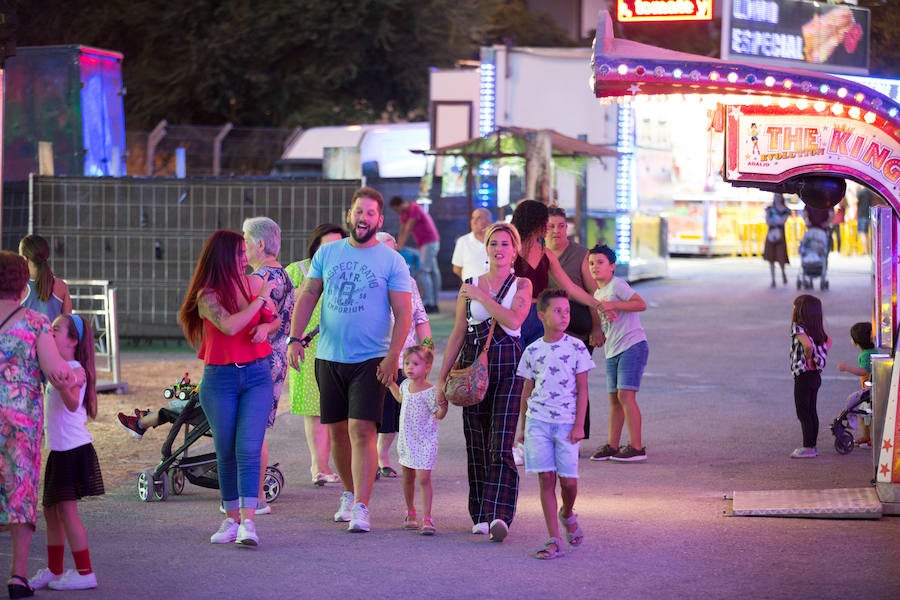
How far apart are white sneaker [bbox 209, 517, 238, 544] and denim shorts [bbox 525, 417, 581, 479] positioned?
5.25ft

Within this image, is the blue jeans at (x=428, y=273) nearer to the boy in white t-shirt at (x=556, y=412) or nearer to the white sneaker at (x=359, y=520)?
the white sneaker at (x=359, y=520)

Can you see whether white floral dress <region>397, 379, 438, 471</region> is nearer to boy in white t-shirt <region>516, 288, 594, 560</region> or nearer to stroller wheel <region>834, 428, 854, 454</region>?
boy in white t-shirt <region>516, 288, 594, 560</region>

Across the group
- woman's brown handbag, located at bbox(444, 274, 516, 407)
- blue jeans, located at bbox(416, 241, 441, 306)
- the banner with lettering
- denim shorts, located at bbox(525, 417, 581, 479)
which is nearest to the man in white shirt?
the banner with lettering

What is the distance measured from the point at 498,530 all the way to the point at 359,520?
2.62 feet

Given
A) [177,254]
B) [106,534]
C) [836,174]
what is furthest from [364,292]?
[177,254]

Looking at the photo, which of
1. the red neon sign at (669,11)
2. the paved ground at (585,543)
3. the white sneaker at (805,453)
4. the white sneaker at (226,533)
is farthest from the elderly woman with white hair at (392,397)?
the red neon sign at (669,11)

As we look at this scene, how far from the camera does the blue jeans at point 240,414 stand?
7.52m

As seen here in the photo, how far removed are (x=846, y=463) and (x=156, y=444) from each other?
17.2 feet

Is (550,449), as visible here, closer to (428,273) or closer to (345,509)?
(345,509)

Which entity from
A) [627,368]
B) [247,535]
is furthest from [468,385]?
[627,368]

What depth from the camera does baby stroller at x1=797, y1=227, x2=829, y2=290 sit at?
24094mm

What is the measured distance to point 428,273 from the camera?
21484mm

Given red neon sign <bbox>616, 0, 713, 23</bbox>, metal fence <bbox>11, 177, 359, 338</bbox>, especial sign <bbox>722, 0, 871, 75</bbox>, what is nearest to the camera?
especial sign <bbox>722, 0, 871, 75</bbox>

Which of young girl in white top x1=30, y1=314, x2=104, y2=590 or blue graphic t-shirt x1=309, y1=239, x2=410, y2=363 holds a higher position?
blue graphic t-shirt x1=309, y1=239, x2=410, y2=363
